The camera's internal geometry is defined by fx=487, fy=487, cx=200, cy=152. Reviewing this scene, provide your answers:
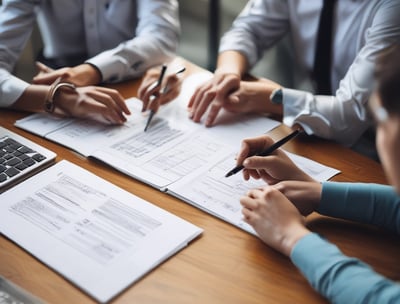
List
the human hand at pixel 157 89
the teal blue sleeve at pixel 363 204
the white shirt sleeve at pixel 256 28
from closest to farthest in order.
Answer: the teal blue sleeve at pixel 363 204
the human hand at pixel 157 89
the white shirt sleeve at pixel 256 28

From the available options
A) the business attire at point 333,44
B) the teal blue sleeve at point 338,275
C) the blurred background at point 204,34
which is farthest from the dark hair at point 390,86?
the blurred background at point 204,34

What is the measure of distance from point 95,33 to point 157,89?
0.50 m

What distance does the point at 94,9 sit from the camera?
62.2 inches

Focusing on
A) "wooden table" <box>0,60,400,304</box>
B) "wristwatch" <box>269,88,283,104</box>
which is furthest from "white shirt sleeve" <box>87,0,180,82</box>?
"wooden table" <box>0,60,400,304</box>

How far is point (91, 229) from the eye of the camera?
85cm

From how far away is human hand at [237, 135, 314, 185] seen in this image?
3.05ft

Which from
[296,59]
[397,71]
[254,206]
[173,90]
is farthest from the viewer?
[296,59]

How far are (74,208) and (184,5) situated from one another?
1797 mm

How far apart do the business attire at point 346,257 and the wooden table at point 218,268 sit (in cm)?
2

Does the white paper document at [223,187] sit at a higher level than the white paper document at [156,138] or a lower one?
lower

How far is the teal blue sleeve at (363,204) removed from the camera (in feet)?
2.84

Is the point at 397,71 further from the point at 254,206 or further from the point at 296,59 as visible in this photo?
the point at 296,59

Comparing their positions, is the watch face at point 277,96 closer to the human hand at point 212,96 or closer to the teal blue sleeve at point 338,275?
the human hand at point 212,96

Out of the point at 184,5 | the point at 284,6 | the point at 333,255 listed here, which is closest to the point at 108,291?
the point at 333,255
